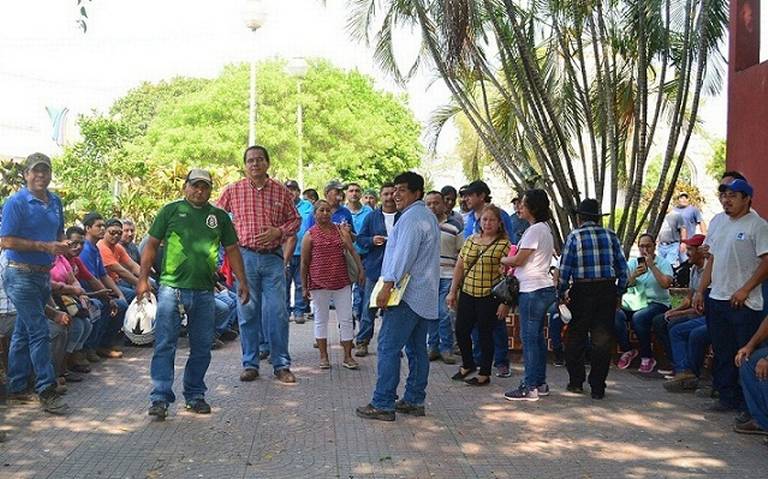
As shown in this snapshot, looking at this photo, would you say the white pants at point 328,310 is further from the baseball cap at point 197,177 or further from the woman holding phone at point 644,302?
the woman holding phone at point 644,302

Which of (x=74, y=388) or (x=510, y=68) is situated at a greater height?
(x=510, y=68)

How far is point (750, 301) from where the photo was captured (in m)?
7.63

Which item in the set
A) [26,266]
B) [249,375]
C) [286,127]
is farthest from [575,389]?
[286,127]

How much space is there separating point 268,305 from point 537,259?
2501 mm

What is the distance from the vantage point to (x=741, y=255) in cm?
766

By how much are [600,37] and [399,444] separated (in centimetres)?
898

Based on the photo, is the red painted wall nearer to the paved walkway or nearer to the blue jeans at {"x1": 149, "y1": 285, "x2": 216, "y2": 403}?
the paved walkway

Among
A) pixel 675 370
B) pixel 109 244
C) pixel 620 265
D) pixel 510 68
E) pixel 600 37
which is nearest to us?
pixel 620 265

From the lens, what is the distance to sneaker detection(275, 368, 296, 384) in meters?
9.11

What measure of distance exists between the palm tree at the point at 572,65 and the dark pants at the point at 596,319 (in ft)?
12.6

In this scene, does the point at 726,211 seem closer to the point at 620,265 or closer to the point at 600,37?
the point at 620,265

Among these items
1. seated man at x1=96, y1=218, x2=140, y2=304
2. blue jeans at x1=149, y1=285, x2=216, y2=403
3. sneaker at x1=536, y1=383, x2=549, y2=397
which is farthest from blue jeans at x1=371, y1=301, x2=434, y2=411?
seated man at x1=96, y1=218, x2=140, y2=304

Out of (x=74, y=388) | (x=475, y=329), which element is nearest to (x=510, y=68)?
(x=475, y=329)

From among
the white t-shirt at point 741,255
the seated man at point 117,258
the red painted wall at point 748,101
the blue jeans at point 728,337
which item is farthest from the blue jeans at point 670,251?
the seated man at point 117,258
